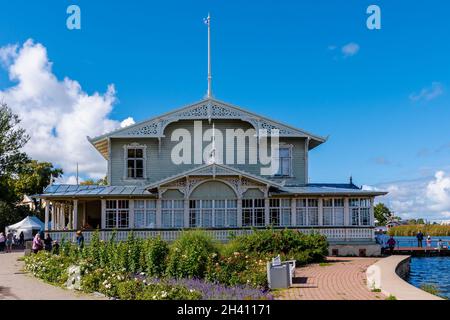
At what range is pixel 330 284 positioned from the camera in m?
15.9

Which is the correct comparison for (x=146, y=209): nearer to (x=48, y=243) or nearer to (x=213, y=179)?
(x=213, y=179)

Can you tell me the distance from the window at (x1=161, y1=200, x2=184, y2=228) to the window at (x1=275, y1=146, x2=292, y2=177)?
22.1ft

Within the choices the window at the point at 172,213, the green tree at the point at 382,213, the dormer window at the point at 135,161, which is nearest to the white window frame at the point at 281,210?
the window at the point at 172,213

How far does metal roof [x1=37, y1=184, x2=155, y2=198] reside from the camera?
96.4ft

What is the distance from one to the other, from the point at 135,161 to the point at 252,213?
26.7 ft

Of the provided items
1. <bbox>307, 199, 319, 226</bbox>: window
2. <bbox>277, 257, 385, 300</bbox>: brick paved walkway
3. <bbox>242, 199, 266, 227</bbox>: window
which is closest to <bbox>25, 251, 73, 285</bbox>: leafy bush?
<bbox>277, 257, 385, 300</bbox>: brick paved walkway

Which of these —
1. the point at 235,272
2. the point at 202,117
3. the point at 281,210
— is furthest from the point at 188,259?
the point at 202,117

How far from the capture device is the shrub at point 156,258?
16391mm

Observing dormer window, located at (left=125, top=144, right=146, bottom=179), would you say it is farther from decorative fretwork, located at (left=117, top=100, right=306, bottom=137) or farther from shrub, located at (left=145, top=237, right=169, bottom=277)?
shrub, located at (left=145, top=237, right=169, bottom=277)

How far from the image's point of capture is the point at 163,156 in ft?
106

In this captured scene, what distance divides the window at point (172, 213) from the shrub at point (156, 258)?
1249cm
